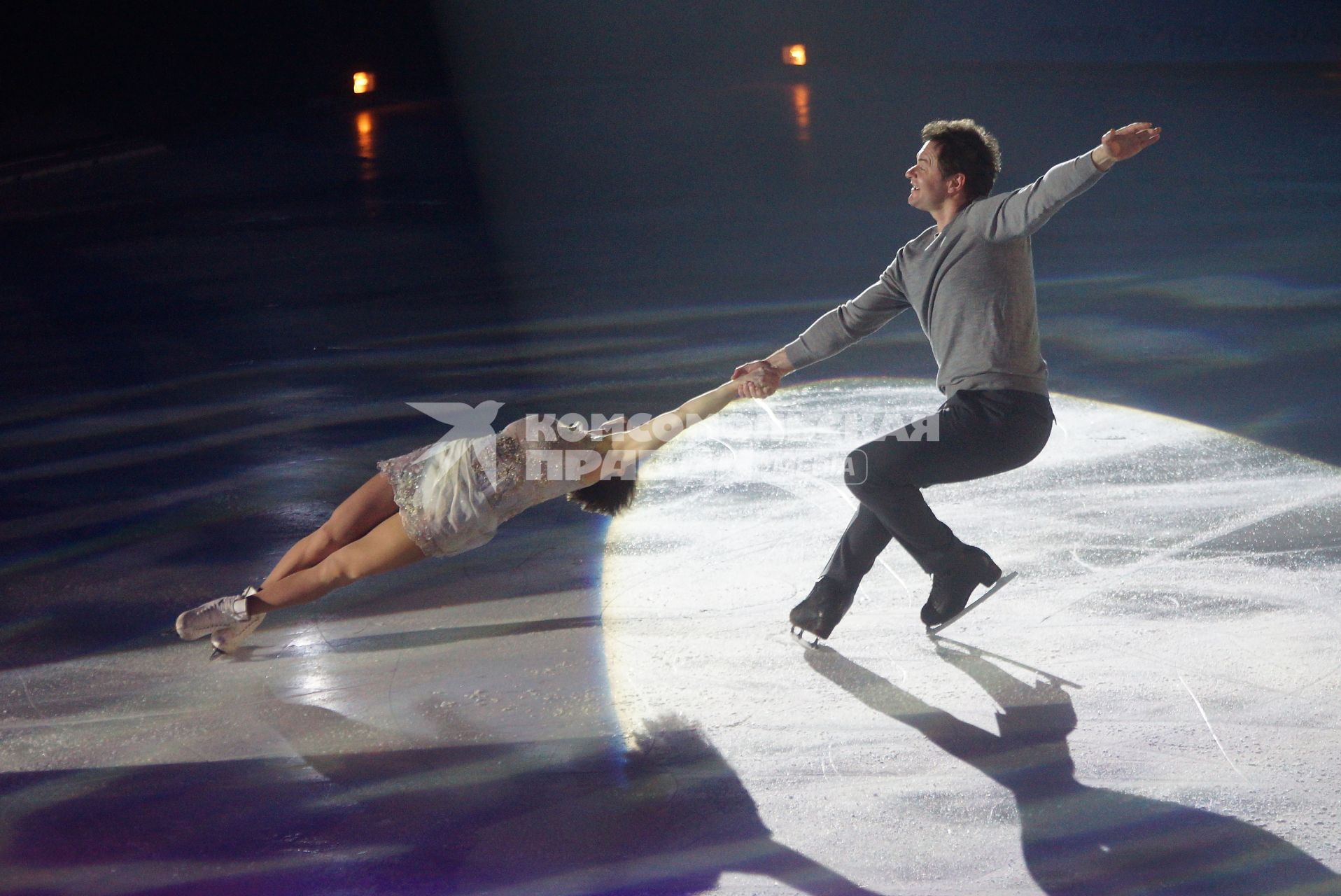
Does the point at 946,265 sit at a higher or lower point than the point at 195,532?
higher

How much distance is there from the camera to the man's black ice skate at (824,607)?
10.2 feet

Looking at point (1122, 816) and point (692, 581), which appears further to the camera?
point (692, 581)


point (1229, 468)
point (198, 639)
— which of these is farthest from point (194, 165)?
point (1229, 468)

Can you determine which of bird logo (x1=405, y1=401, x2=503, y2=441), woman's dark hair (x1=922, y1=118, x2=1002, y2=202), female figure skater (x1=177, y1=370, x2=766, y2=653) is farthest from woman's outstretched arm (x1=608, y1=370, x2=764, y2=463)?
bird logo (x1=405, y1=401, x2=503, y2=441)

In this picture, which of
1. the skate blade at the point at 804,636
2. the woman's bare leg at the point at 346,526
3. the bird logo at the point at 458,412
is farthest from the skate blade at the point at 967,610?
the bird logo at the point at 458,412

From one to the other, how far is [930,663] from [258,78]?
575 inches

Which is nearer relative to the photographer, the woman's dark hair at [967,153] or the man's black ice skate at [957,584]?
the woman's dark hair at [967,153]

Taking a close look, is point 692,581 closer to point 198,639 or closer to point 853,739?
point 853,739

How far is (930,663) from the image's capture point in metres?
3.03

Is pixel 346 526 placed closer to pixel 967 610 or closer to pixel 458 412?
pixel 967 610

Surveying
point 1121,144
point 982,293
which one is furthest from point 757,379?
point 1121,144

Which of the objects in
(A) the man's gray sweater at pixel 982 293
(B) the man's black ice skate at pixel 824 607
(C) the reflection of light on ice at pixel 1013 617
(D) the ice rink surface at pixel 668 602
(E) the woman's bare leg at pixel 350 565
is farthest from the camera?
(B) the man's black ice skate at pixel 824 607

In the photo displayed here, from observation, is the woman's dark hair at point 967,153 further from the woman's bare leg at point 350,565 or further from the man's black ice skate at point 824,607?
the woman's bare leg at point 350,565

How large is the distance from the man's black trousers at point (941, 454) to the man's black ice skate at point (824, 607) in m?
0.21
